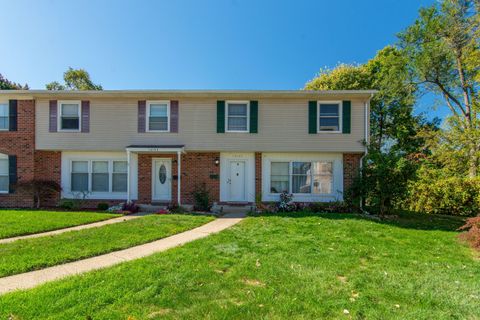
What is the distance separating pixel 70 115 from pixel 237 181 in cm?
812

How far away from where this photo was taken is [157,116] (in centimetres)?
1243

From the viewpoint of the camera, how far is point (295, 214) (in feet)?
34.2

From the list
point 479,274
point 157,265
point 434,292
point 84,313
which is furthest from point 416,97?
point 84,313

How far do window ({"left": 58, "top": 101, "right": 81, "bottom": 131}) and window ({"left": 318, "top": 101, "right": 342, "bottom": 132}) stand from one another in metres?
10.8

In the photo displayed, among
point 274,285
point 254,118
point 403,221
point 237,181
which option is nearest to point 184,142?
point 237,181

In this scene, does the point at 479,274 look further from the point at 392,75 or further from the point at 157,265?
the point at 392,75

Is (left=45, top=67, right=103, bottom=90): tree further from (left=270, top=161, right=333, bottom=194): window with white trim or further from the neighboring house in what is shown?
(left=270, top=161, right=333, bottom=194): window with white trim

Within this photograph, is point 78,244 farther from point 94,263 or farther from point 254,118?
point 254,118

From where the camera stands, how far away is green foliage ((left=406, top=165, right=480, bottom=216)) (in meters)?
12.6

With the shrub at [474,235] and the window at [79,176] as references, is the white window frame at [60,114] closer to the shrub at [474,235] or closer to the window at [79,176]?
the window at [79,176]

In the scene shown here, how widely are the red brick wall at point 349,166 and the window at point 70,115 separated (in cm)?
1214

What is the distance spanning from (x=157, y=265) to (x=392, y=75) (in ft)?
65.7

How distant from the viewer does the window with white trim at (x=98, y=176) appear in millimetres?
12766

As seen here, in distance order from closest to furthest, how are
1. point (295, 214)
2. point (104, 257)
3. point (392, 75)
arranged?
point (104, 257)
point (295, 214)
point (392, 75)
